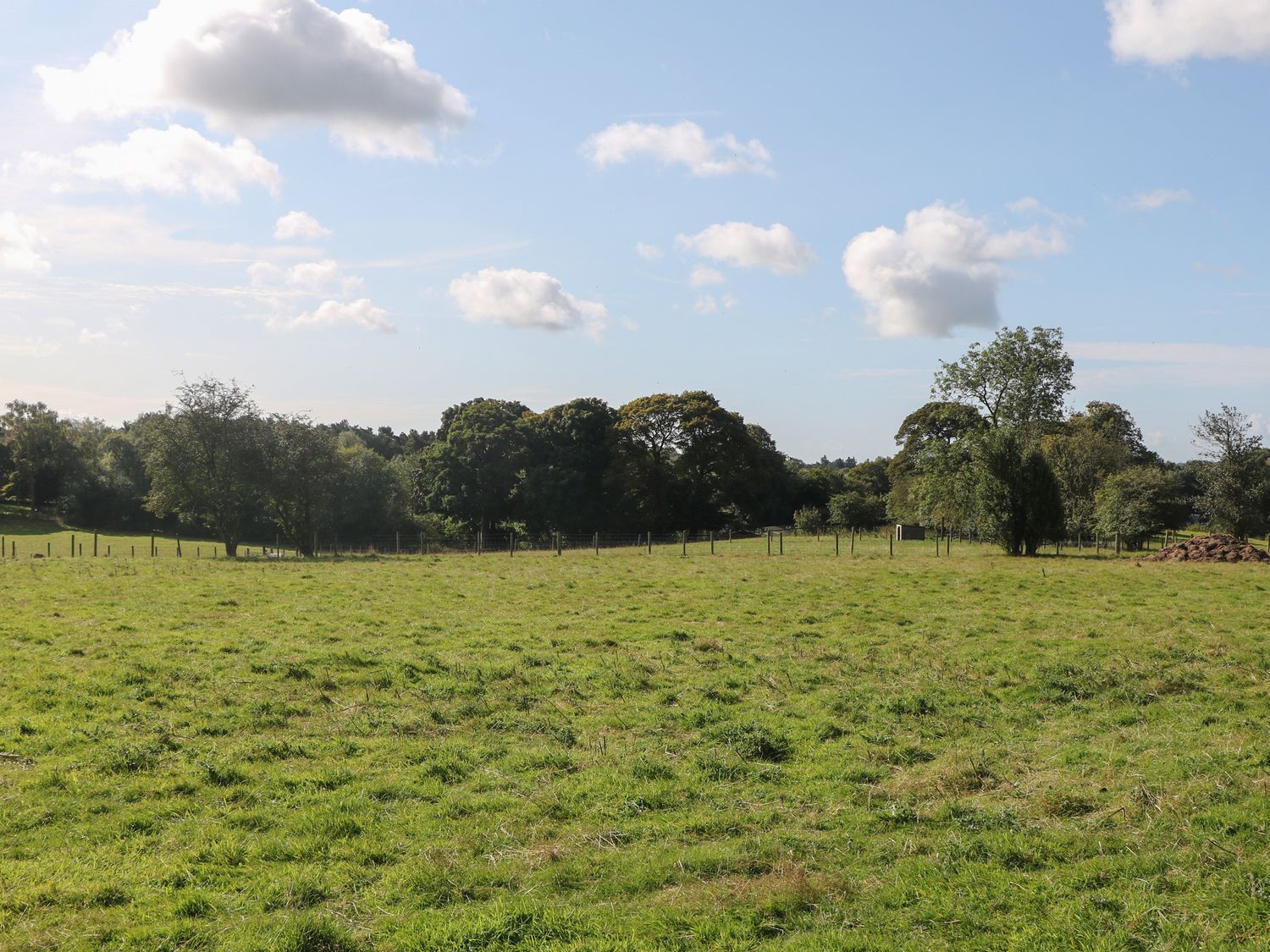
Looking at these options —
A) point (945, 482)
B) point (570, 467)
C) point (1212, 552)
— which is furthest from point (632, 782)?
point (570, 467)

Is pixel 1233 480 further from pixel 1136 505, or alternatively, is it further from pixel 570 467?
pixel 570 467

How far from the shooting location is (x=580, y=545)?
60344mm

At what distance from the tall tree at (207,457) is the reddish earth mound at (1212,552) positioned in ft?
164

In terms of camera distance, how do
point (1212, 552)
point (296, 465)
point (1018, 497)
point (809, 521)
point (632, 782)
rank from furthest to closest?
point (809, 521) < point (296, 465) < point (1018, 497) < point (1212, 552) < point (632, 782)

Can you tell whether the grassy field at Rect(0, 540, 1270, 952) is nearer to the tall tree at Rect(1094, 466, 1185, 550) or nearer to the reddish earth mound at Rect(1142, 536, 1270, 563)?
the reddish earth mound at Rect(1142, 536, 1270, 563)

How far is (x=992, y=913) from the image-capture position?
6.48 m

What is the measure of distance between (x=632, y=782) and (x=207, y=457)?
160ft

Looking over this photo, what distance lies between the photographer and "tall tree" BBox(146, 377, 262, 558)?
5000cm

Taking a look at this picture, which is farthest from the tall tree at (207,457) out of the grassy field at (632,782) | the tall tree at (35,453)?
the tall tree at (35,453)

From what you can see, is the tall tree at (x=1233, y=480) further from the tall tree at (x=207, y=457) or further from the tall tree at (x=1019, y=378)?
the tall tree at (x=207, y=457)

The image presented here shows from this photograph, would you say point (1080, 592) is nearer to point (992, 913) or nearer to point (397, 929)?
point (992, 913)

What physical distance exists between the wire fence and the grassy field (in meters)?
26.3

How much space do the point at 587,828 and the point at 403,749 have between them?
11.7ft

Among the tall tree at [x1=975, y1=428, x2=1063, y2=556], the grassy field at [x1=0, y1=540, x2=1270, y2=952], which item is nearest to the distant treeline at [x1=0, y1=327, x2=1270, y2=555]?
the tall tree at [x1=975, y1=428, x2=1063, y2=556]
